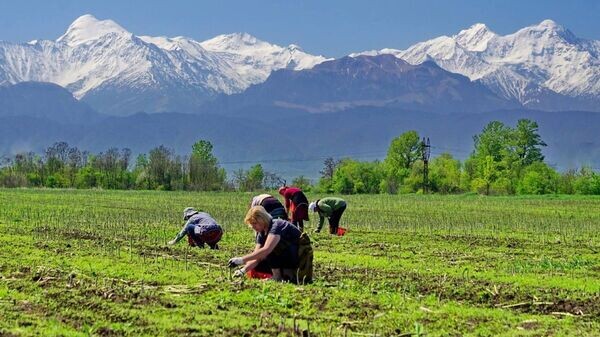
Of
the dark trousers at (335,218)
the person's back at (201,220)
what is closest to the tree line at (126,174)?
the dark trousers at (335,218)

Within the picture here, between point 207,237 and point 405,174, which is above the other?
point 405,174

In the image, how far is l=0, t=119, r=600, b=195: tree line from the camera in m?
103

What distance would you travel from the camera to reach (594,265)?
64.4 feet

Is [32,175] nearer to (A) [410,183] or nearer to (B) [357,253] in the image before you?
(A) [410,183]

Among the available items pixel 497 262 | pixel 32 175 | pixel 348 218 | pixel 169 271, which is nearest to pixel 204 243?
pixel 169 271

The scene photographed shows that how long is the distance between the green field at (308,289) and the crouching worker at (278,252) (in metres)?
0.50

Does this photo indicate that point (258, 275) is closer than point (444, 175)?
Yes

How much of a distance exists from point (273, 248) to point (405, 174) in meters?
99.5

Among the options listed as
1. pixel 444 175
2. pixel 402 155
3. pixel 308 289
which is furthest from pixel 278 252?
pixel 402 155

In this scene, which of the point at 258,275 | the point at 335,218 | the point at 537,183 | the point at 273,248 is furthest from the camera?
the point at 537,183

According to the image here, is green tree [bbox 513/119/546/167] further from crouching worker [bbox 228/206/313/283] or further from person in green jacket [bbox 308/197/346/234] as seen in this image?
crouching worker [bbox 228/206/313/283]

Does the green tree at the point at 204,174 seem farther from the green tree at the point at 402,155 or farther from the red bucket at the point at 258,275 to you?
the red bucket at the point at 258,275

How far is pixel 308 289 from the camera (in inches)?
555

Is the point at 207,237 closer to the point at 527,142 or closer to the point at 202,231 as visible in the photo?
the point at 202,231
